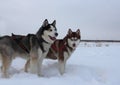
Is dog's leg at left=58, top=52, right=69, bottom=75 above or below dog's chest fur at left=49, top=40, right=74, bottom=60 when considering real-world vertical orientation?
below

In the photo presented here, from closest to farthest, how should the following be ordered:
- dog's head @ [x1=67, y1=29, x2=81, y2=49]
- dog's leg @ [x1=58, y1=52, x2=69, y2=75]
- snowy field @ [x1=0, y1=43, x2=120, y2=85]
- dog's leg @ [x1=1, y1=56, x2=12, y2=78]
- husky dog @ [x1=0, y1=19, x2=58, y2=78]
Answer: snowy field @ [x1=0, y1=43, x2=120, y2=85], dog's leg @ [x1=1, y1=56, x2=12, y2=78], husky dog @ [x1=0, y1=19, x2=58, y2=78], dog's head @ [x1=67, y1=29, x2=81, y2=49], dog's leg @ [x1=58, y1=52, x2=69, y2=75]

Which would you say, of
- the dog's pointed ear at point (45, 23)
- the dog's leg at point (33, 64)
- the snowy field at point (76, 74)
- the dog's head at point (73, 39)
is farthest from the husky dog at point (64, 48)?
the dog's pointed ear at point (45, 23)

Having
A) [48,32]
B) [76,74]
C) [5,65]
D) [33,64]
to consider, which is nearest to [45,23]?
[48,32]

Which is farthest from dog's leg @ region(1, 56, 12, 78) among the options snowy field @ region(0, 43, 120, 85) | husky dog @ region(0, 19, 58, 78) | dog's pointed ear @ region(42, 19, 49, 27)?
dog's pointed ear @ region(42, 19, 49, 27)

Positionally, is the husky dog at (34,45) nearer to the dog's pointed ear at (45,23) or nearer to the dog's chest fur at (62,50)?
the dog's pointed ear at (45,23)

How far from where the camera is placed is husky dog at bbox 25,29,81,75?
33.3 feet

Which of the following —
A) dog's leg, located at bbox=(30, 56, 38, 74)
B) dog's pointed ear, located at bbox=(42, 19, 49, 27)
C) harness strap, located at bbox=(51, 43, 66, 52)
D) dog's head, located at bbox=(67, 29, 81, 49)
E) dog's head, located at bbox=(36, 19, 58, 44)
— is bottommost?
dog's leg, located at bbox=(30, 56, 38, 74)

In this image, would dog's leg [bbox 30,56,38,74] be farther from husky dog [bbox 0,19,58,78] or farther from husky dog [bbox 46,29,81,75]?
husky dog [bbox 46,29,81,75]

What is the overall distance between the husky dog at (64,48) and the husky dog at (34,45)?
544mm

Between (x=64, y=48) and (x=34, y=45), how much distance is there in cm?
95

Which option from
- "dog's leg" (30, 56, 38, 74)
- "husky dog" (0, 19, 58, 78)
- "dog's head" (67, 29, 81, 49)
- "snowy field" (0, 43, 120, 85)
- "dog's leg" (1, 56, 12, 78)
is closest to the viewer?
"snowy field" (0, 43, 120, 85)

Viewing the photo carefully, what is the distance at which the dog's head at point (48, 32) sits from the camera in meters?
→ 9.72

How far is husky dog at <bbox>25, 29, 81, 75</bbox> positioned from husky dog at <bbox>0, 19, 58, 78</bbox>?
1.78ft

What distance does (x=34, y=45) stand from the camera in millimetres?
9844
